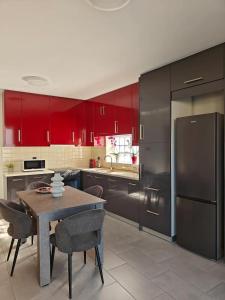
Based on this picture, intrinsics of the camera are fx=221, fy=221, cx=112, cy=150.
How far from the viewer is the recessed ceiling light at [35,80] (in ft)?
11.5

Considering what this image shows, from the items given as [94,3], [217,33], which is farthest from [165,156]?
[94,3]

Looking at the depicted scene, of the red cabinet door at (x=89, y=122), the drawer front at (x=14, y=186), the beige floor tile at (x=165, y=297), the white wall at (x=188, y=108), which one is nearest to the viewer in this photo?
the beige floor tile at (x=165, y=297)

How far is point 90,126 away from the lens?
519 cm

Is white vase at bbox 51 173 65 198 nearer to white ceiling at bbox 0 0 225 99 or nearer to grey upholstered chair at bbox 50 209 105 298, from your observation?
grey upholstered chair at bbox 50 209 105 298

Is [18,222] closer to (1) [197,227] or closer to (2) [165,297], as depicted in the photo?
(2) [165,297]

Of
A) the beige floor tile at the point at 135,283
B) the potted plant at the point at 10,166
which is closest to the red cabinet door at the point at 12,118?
the potted plant at the point at 10,166

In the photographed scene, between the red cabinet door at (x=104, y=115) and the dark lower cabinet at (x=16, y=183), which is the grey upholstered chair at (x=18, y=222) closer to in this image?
the dark lower cabinet at (x=16, y=183)

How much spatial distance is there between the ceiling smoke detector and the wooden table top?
1775mm

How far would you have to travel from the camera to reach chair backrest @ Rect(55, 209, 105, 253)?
195cm

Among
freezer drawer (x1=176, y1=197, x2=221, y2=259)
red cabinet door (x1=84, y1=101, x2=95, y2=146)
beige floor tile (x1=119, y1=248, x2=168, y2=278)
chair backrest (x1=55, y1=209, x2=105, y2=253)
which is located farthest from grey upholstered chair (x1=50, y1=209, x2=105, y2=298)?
red cabinet door (x1=84, y1=101, x2=95, y2=146)

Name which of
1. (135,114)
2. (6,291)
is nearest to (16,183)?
(6,291)

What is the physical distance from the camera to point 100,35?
7.32 feet

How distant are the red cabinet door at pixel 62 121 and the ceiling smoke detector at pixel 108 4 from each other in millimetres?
3231

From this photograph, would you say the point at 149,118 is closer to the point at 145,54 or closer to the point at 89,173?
the point at 145,54
